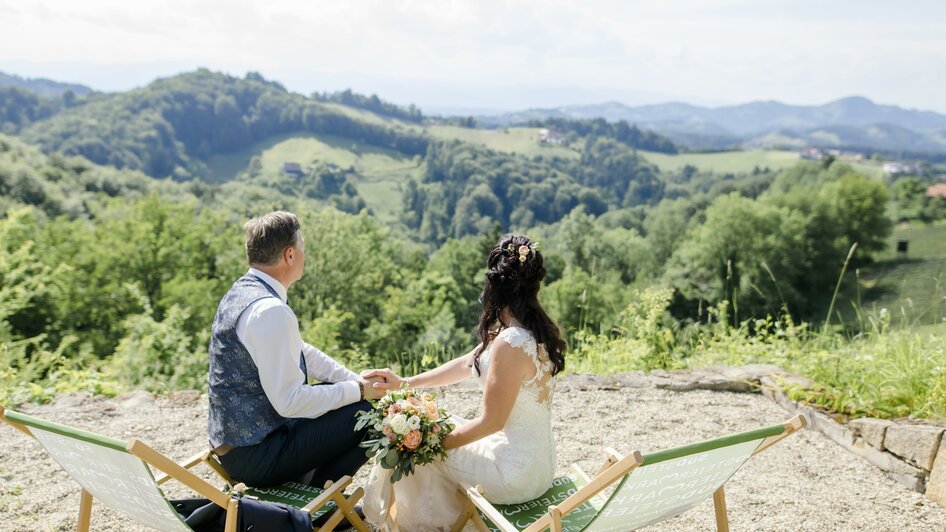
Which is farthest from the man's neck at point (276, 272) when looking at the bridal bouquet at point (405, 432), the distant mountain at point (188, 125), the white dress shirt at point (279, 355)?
the distant mountain at point (188, 125)

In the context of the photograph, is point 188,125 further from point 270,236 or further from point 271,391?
point 271,391

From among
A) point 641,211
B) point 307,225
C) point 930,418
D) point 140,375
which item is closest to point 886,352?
point 930,418

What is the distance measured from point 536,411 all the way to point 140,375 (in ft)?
20.4

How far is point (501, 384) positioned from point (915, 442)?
3.23 metres

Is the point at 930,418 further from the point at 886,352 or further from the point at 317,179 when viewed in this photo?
the point at 317,179

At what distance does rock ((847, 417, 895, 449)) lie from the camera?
4.92 m

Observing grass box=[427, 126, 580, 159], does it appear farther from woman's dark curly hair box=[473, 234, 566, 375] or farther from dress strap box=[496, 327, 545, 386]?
dress strap box=[496, 327, 545, 386]

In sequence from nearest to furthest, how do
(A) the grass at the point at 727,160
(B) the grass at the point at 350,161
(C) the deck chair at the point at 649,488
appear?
(C) the deck chair at the point at 649,488
(B) the grass at the point at 350,161
(A) the grass at the point at 727,160

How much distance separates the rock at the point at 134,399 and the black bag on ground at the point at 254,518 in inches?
122

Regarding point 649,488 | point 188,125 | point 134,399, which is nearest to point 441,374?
point 649,488

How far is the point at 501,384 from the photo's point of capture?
Result: 10.9ft

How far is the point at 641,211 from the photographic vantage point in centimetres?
10344

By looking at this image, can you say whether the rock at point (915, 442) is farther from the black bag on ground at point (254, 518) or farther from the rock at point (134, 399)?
the rock at point (134, 399)

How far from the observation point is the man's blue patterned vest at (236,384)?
345 centimetres
